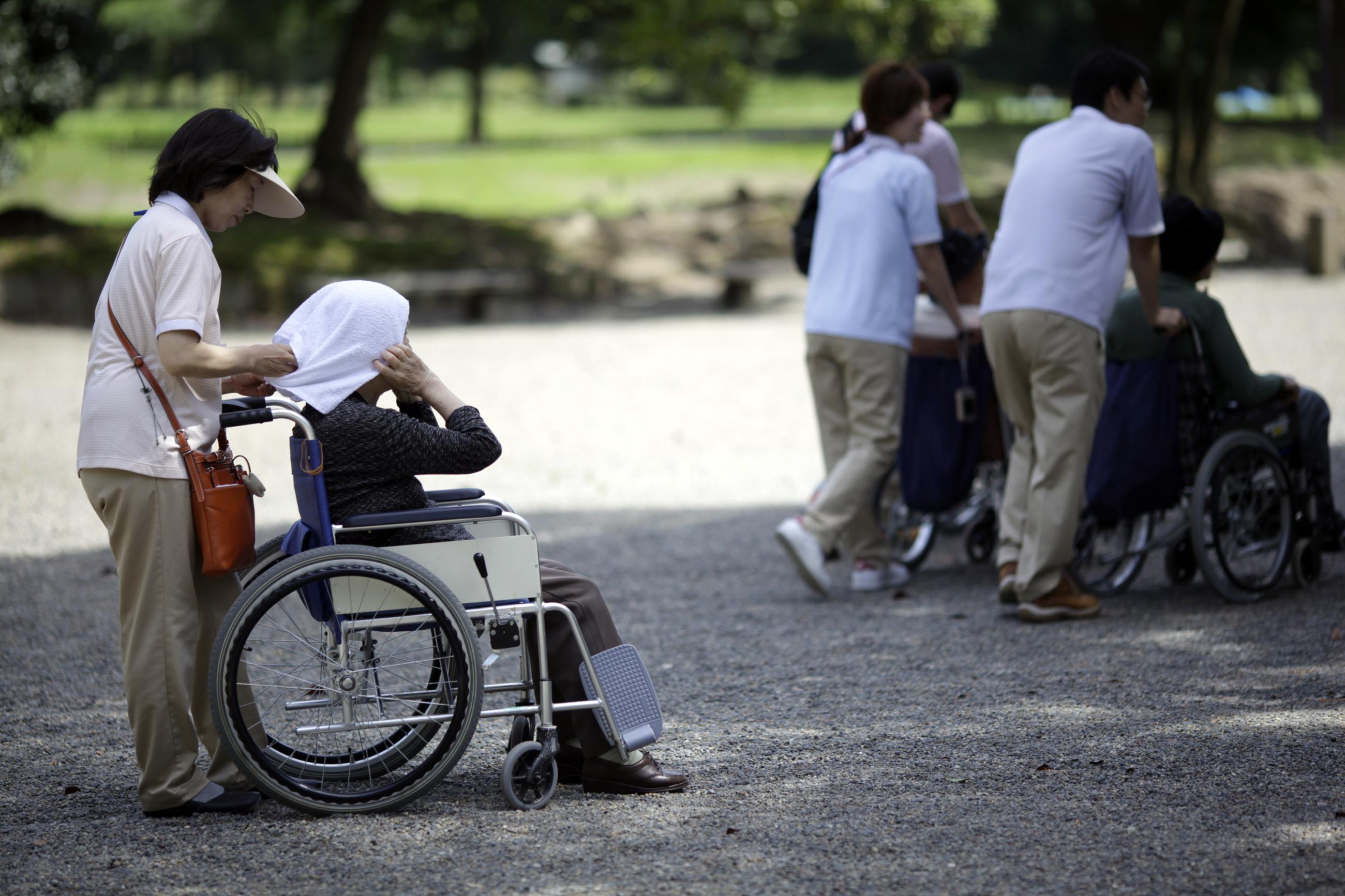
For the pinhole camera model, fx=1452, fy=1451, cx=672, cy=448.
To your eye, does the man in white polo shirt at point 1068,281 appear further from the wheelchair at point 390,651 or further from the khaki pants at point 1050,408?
the wheelchair at point 390,651

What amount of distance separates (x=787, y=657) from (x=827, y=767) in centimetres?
133

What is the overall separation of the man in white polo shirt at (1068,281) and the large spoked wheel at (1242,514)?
481 millimetres

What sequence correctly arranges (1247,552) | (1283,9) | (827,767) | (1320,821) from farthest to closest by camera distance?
(1283,9), (1247,552), (827,767), (1320,821)

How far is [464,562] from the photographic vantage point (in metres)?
3.79

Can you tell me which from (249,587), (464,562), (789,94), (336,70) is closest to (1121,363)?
(464,562)

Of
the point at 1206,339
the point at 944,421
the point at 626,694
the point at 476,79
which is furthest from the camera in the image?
the point at 476,79

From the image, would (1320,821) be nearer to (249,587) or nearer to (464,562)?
(464,562)

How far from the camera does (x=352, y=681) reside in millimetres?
3736

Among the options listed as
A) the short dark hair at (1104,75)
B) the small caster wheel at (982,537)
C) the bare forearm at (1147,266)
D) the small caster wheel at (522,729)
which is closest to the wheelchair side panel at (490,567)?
the small caster wheel at (522,729)

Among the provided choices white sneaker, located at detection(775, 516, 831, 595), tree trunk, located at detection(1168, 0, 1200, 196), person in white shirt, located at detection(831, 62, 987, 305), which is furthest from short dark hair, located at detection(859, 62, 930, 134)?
tree trunk, located at detection(1168, 0, 1200, 196)

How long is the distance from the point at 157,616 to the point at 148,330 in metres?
0.74

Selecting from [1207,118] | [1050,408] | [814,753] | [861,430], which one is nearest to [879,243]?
[861,430]

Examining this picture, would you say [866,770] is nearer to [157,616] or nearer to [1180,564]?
[157,616]

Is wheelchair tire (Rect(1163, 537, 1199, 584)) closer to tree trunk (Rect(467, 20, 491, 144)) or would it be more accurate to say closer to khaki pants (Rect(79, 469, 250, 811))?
khaki pants (Rect(79, 469, 250, 811))
